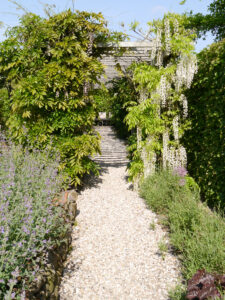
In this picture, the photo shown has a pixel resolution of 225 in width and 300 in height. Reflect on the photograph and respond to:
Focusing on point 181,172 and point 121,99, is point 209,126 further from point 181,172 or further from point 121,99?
point 121,99

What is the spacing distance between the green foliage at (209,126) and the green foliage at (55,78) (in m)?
1.97

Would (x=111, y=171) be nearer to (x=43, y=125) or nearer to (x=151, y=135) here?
(x=151, y=135)

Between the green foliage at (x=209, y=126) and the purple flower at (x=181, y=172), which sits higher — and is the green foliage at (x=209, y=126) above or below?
above

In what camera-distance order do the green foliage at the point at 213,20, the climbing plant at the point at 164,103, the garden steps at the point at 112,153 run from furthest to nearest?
the green foliage at the point at 213,20
the garden steps at the point at 112,153
the climbing plant at the point at 164,103

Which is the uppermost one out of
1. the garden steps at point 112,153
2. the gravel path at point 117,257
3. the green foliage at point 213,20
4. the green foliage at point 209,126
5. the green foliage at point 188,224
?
the green foliage at point 213,20

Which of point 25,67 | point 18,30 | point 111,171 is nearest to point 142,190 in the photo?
point 111,171

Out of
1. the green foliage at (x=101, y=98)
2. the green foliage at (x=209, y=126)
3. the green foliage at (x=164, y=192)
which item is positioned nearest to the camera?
the green foliage at (x=209, y=126)

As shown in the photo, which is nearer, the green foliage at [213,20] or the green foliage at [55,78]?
the green foliage at [55,78]

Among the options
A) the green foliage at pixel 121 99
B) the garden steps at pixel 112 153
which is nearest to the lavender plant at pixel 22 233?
the garden steps at pixel 112 153

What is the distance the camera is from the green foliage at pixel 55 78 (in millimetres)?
5137

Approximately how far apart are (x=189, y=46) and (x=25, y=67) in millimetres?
3285

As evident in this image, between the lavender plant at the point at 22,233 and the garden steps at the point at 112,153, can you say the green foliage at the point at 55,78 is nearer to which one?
the lavender plant at the point at 22,233

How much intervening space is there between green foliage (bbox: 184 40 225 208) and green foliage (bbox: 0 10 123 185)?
6.47 feet

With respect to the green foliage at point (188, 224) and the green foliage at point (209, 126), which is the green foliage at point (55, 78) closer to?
the green foliage at point (188, 224)
